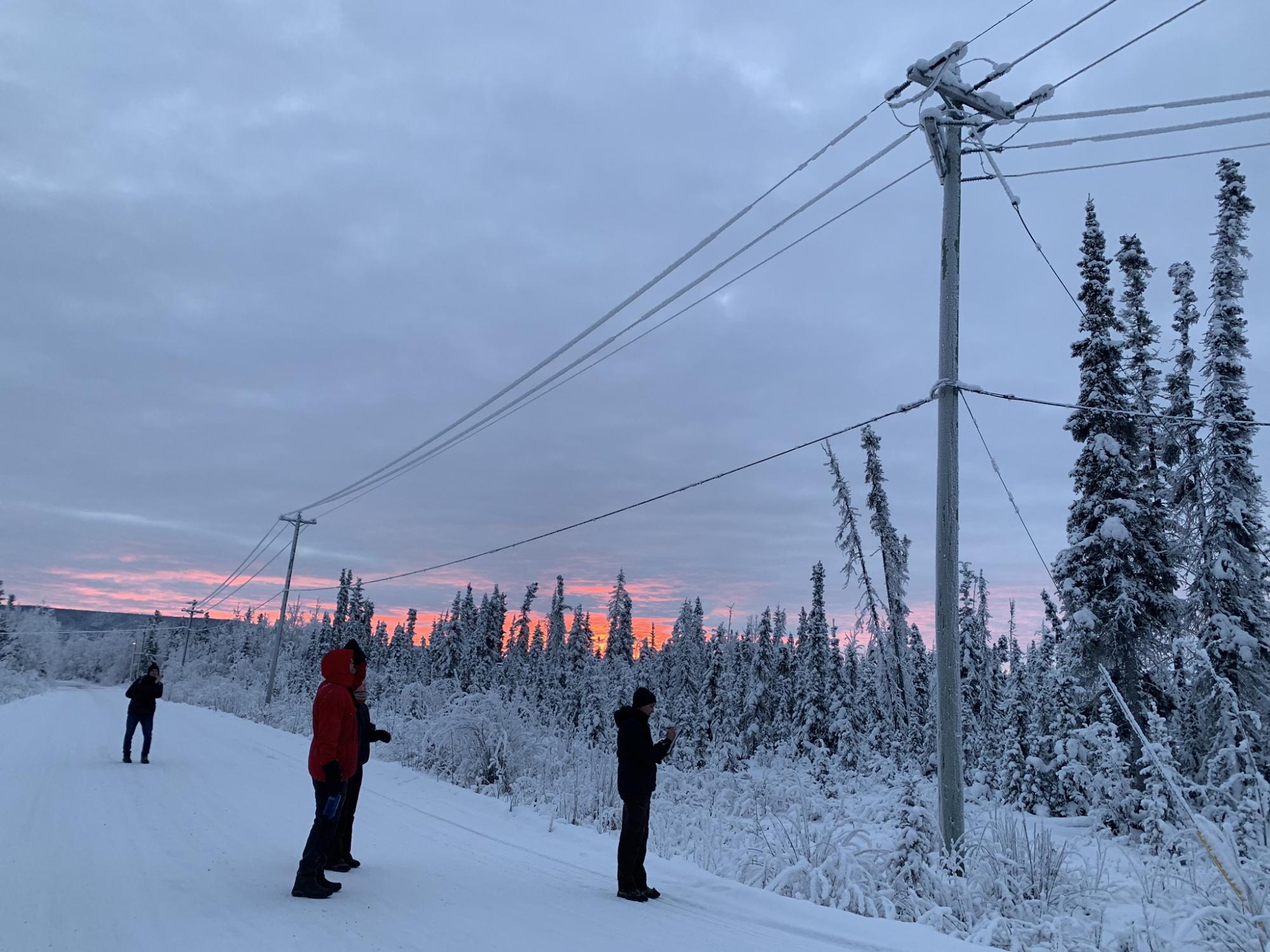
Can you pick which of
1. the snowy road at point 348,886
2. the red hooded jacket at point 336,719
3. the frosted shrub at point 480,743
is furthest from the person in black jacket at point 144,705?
the red hooded jacket at point 336,719

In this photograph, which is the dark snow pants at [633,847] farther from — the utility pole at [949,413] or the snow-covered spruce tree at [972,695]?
the snow-covered spruce tree at [972,695]

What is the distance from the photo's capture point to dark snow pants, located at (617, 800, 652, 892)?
264 inches

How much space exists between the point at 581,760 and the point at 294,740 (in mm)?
9874

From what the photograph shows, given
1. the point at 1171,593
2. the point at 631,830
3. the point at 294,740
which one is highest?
the point at 1171,593

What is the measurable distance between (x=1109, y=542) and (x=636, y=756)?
724 inches

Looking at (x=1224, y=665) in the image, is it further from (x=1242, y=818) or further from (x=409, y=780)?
(x=409, y=780)

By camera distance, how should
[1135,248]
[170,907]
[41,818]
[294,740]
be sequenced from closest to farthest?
[170,907] < [41,818] < [294,740] < [1135,248]

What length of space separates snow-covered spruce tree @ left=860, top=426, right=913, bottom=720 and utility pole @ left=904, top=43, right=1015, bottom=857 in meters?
20.8

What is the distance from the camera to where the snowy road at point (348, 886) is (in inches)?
203

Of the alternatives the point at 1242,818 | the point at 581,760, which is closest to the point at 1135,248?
the point at 1242,818

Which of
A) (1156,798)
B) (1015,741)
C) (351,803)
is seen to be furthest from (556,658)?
(351,803)

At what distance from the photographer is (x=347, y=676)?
6496 mm

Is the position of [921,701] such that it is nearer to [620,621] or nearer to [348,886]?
[348,886]

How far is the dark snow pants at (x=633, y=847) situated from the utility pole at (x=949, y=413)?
308 cm
